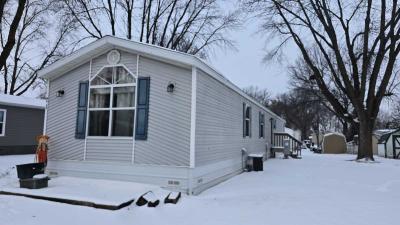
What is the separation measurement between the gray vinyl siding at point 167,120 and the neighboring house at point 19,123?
12.0 meters

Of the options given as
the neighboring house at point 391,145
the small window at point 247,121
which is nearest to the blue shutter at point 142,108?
the small window at point 247,121

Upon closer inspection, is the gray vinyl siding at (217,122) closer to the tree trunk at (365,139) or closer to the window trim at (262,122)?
the window trim at (262,122)

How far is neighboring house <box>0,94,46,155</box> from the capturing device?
17047mm

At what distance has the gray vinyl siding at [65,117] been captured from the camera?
8773mm

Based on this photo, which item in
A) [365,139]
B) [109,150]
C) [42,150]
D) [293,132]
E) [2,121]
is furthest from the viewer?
[293,132]

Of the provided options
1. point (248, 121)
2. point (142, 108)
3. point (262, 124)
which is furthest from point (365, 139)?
point (142, 108)

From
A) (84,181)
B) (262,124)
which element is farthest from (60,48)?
(84,181)

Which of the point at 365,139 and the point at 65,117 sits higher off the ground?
the point at 65,117

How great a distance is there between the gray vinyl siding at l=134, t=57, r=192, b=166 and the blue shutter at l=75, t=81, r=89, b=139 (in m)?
1.66

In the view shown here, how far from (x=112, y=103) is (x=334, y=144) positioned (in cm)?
2700

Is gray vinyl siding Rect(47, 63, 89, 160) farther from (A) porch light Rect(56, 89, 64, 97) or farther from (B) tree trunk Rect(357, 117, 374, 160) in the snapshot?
(B) tree trunk Rect(357, 117, 374, 160)

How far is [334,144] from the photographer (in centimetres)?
3106

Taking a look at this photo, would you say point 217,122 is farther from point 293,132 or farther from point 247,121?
point 293,132

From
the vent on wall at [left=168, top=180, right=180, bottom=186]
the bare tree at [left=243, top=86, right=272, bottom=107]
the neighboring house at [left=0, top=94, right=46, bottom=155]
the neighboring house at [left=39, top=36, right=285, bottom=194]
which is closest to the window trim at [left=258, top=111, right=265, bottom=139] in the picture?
the neighboring house at [left=39, top=36, right=285, bottom=194]
